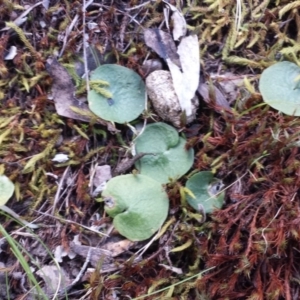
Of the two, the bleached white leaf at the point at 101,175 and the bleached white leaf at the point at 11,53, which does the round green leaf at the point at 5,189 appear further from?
the bleached white leaf at the point at 11,53

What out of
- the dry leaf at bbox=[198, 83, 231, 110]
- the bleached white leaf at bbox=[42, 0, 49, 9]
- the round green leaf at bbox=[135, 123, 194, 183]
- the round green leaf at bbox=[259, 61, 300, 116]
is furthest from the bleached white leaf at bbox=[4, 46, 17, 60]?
the round green leaf at bbox=[259, 61, 300, 116]

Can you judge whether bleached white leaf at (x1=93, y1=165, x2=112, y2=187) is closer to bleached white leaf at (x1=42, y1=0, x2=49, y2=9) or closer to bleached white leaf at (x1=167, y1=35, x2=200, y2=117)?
bleached white leaf at (x1=167, y1=35, x2=200, y2=117)

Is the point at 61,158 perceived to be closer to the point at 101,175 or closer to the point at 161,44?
the point at 101,175

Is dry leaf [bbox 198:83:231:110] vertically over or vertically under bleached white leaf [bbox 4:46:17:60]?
under

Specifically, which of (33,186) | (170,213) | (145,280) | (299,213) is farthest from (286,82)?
(33,186)

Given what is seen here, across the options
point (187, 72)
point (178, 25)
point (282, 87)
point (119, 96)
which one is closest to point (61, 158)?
point (119, 96)

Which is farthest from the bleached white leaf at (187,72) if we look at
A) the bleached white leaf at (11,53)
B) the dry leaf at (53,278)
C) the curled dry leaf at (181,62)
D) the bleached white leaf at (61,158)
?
the dry leaf at (53,278)
